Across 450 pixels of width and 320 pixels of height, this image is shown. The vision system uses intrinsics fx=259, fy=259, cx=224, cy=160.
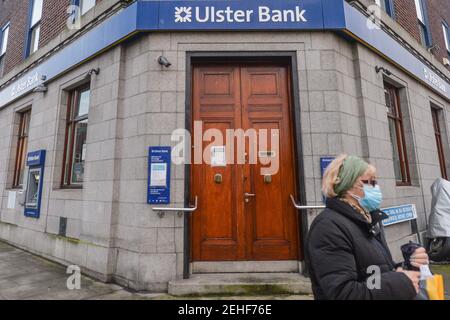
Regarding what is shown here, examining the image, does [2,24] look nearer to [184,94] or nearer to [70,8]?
[70,8]

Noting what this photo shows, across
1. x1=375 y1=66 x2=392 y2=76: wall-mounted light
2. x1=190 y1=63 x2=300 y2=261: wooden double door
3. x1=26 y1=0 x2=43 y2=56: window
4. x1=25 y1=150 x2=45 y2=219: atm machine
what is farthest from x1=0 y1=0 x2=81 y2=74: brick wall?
x1=375 y1=66 x2=392 y2=76: wall-mounted light

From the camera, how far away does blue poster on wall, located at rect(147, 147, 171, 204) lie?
13.5 feet

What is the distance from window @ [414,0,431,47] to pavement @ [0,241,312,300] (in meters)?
9.66

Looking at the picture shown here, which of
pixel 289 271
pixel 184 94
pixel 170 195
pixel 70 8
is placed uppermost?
pixel 70 8

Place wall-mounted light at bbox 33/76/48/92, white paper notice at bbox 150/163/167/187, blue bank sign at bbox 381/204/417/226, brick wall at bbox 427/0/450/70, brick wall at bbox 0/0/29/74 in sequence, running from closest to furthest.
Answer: white paper notice at bbox 150/163/167/187 → blue bank sign at bbox 381/204/417/226 → wall-mounted light at bbox 33/76/48/92 → brick wall at bbox 0/0/29/74 → brick wall at bbox 427/0/450/70

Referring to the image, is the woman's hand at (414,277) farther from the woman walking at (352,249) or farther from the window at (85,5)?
the window at (85,5)

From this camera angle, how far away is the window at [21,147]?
783 centimetres

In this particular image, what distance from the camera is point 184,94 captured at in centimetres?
440

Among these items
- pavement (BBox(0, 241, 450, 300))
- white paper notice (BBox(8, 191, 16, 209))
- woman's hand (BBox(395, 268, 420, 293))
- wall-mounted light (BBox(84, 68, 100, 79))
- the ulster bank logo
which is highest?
the ulster bank logo

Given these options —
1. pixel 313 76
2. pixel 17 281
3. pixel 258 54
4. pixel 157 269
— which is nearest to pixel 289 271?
pixel 157 269

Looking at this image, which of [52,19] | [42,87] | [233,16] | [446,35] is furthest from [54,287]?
[446,35]

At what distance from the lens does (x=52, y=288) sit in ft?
A: 13.4

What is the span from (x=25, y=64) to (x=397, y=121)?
10.4 meters

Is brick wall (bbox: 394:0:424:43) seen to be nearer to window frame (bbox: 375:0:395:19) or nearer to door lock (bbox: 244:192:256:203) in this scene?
window frame (bbox: 375:0:395:19)
